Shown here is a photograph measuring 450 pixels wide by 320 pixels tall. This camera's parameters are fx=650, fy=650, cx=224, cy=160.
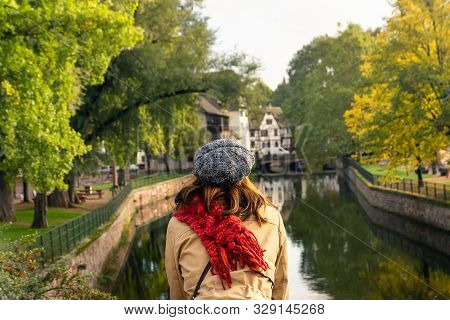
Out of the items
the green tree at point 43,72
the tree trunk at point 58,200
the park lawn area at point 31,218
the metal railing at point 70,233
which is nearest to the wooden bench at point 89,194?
the tree trunk at point 58,200

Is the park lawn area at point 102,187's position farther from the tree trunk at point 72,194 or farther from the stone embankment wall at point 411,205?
the stone embankment wall at point 411,205

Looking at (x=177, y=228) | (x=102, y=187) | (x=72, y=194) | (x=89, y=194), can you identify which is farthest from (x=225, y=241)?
(x=102, y=187)

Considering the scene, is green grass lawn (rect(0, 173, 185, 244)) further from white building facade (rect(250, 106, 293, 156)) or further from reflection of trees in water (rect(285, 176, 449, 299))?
white building facade (rect(250, 106, 293, 156))

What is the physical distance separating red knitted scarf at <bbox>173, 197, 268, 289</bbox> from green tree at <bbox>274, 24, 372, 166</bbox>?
52.2 m

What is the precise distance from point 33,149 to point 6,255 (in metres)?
9.33

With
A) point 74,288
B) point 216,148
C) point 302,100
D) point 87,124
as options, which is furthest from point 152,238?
point 302,100

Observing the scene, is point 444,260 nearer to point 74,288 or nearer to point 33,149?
point 33,149

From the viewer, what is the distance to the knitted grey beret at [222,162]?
10.6 ft

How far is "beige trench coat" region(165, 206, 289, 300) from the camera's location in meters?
3.04

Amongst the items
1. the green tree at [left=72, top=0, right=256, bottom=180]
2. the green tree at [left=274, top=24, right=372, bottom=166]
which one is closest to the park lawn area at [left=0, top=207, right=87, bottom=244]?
the green tree at [left=72, top=0, right=256, bottom=180]

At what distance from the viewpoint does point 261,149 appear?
8025cm

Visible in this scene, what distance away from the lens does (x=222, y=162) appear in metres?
3.24

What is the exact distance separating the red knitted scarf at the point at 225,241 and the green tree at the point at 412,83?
898 inches

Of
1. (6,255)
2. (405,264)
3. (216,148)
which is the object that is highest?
(216,148)
